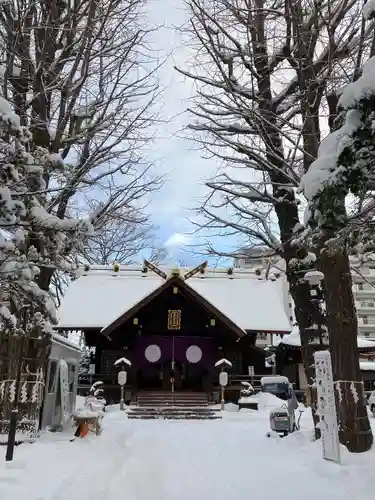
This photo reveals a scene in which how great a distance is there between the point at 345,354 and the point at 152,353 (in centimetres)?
1580

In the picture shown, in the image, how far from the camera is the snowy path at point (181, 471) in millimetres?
5824

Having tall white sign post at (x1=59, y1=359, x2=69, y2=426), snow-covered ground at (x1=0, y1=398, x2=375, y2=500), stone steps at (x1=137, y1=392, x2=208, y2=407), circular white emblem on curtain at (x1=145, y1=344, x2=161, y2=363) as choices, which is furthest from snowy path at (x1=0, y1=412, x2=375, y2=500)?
circular white emblem on curtain at (x1=145, y1=344, x2=161, y2=363)

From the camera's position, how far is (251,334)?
2422cm

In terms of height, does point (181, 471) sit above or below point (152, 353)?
below

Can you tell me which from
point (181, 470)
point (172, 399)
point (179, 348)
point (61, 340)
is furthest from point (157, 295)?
point (181, 470)

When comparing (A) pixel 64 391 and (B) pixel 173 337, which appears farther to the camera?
(B) pixel 173 337

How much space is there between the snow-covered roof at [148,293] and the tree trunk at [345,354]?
→ 13588 millimetres

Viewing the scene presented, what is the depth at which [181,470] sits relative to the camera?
7.57 m

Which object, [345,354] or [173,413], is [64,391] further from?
[345,354]

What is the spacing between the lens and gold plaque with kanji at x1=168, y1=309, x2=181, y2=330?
23.4 m

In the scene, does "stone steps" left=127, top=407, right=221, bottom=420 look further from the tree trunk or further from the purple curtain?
the tree trunk

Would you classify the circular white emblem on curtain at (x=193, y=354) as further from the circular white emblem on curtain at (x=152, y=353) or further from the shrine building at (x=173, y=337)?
the circular white emblem on curtain at (x=152, y=353)

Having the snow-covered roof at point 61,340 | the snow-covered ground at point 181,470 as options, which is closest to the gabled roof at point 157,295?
the snow-covered roof at point 61,340

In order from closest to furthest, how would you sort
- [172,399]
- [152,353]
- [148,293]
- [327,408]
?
[327,408], [172,399], [148,293], [152,353]
